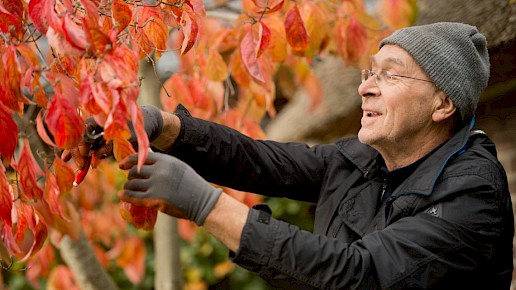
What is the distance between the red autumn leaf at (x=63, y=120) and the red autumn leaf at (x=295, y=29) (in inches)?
45.5

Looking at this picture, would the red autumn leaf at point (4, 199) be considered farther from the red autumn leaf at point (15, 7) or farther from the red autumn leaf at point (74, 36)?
the red autumn leaf at point (74, 36)

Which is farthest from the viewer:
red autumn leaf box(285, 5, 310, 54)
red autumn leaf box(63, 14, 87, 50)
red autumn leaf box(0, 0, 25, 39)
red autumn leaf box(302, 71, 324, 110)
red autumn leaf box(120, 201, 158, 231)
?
red autumn leaf box(302, 71, 324, 110)

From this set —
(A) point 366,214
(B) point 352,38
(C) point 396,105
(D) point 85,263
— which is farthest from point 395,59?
(D) point 85,263

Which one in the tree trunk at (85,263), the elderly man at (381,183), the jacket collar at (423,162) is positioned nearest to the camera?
the elderly man at (381,183)

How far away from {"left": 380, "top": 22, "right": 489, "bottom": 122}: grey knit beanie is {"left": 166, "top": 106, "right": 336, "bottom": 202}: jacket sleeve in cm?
46

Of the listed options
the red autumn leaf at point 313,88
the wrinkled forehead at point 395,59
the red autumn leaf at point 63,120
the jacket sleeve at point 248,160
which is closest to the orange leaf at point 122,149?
the red autumn leaf at point 63,120

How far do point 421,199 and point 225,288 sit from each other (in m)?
4.60

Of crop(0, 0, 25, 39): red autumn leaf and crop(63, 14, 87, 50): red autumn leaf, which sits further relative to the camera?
crop(0, 0, 25, 39): red autumn leaf

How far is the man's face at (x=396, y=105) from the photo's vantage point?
7.17 feet

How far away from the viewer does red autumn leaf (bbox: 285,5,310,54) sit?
104 inches

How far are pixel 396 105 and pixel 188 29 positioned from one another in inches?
25.6

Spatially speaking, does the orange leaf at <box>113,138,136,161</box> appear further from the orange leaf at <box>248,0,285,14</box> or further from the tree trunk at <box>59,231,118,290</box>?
the tree trunk at <box>59,231,118,290</box>

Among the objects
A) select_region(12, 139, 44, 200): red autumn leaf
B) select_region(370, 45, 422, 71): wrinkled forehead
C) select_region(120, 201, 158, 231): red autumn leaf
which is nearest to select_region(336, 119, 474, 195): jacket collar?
select_region(370, 45, 422, 71): wrinkled forehead

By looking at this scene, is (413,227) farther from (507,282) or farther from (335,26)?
(335,26)
